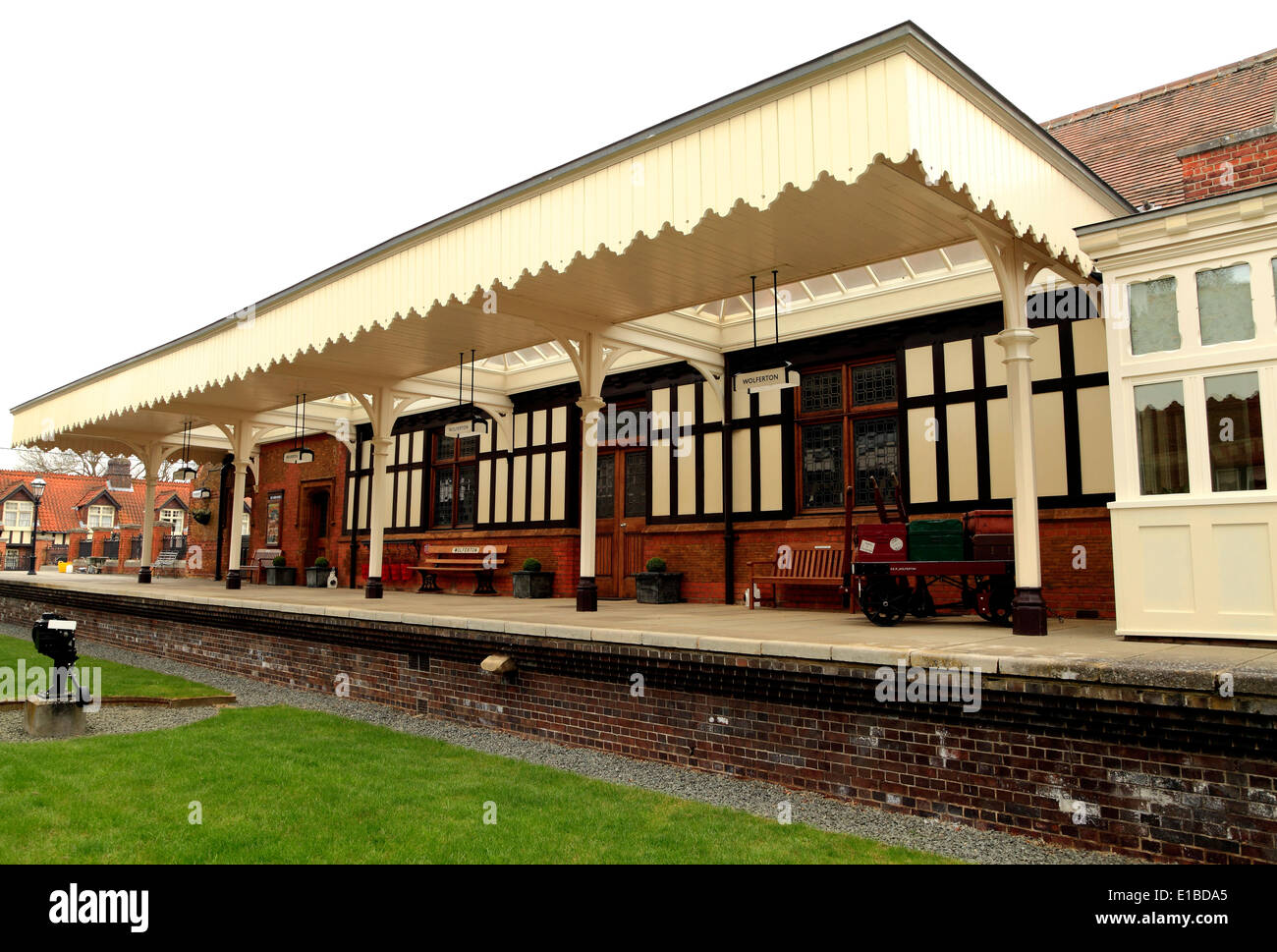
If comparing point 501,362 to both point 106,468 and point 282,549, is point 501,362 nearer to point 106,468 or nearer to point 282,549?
point 282,549

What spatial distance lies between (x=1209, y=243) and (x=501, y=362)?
1110 cm

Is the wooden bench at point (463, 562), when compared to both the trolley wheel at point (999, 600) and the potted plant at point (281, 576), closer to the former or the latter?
the potted plant at point (281, 576)

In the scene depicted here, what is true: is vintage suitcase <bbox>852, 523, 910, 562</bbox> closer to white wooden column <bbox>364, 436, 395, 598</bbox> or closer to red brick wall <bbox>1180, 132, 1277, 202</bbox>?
red brick wall <bbox>1180, 132, 1277, 202</bbox>

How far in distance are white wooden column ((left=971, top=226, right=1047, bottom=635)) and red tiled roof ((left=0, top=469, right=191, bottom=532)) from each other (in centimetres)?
4282

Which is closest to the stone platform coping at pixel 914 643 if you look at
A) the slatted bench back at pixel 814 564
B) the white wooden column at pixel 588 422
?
the white wooden column at pixel 588 422

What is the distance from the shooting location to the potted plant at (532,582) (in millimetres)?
13688

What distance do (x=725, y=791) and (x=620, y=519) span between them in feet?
26.2

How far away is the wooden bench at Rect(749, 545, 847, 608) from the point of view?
1023 cm

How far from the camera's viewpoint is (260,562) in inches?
811

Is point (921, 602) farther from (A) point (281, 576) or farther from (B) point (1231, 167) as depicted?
(A) point (281, 576)

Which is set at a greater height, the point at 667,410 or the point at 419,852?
the point at 667,410
